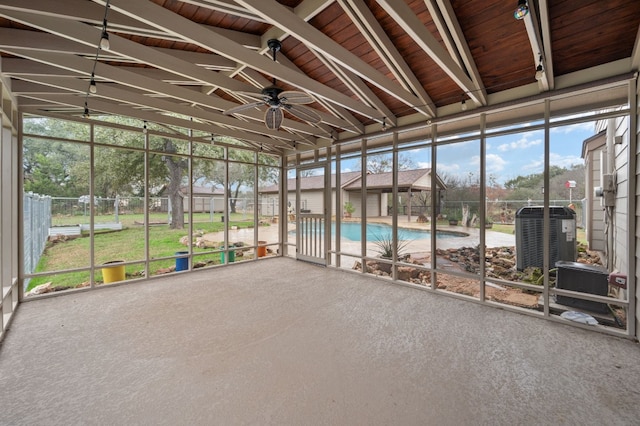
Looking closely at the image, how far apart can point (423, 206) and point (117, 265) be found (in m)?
5.82

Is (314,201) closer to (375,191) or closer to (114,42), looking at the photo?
(375,191)

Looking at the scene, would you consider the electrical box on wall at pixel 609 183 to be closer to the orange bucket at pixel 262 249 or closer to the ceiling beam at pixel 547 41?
→ the ceiling beam at pixel 547 41

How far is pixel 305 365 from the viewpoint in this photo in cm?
246

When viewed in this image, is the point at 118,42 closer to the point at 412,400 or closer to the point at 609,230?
the point at 412,400

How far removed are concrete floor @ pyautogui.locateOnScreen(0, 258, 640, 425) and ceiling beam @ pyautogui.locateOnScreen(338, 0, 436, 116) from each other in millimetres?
3243

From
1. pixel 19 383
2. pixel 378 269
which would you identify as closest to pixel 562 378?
pixel 378 269

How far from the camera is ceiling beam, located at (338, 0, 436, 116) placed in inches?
103

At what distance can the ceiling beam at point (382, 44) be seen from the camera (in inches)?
103

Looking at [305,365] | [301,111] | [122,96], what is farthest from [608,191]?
[122,96]

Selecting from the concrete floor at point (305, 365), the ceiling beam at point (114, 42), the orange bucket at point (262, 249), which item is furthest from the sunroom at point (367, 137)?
the orange bucket at point (262, 249)

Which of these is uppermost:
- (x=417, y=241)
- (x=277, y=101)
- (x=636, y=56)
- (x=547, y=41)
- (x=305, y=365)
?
(x=547, y=41)

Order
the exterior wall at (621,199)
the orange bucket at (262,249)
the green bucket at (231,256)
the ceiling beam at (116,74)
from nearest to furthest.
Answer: the ceiling beam at (116,74) → the exterior wall at (621,199) → the green bucket at (231,256) → the orange bucket at (262,249)

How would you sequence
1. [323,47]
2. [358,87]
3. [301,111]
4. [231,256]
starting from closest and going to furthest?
[323,47], [301,111], [358,87], [231,256]

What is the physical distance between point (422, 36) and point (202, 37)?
6.81 ft
